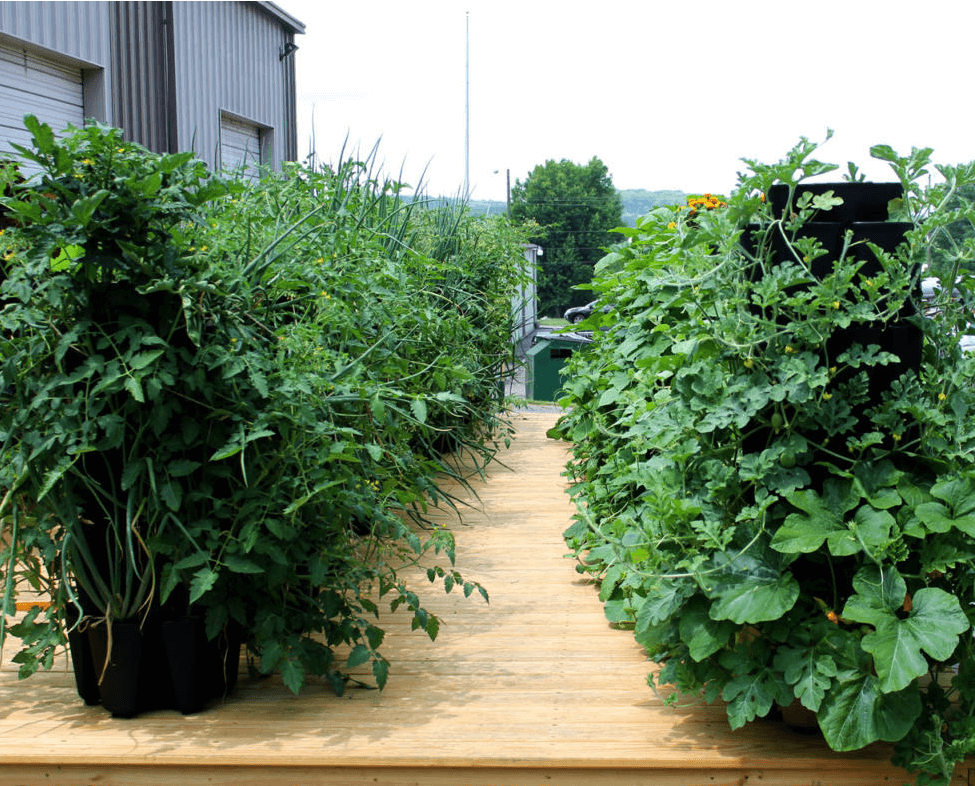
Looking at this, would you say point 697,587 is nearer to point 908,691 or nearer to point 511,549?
point 908,691

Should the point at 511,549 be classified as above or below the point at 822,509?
below

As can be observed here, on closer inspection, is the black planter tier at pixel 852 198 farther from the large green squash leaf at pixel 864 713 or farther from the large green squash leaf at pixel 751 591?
the large green squash leaf at pixel 864 713

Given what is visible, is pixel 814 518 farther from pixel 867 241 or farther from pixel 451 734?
pixel 451 734

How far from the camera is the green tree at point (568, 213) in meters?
59.6

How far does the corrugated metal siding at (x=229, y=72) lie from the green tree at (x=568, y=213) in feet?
152

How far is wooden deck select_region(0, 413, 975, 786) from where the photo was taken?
1.68m

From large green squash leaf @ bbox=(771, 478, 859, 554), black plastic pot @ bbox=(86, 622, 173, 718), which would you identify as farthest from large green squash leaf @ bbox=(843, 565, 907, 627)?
black plastic pot @ bbox=(86, 622, 173, 718)

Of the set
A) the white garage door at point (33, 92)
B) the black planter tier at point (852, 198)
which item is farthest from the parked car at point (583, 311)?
the white garage door at point (33, 92)

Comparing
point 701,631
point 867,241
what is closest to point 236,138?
point 867,241

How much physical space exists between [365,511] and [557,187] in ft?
210

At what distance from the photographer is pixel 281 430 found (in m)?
1.78

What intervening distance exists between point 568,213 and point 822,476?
6262 centimetres

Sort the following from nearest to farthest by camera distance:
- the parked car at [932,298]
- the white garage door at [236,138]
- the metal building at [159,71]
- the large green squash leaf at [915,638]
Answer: the large green squash leaf at [915,638]
the parked car at [932,298]
the metal building at [159,71]
the white garage door at [236,138]

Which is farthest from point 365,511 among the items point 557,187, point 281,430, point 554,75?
point 557,187
